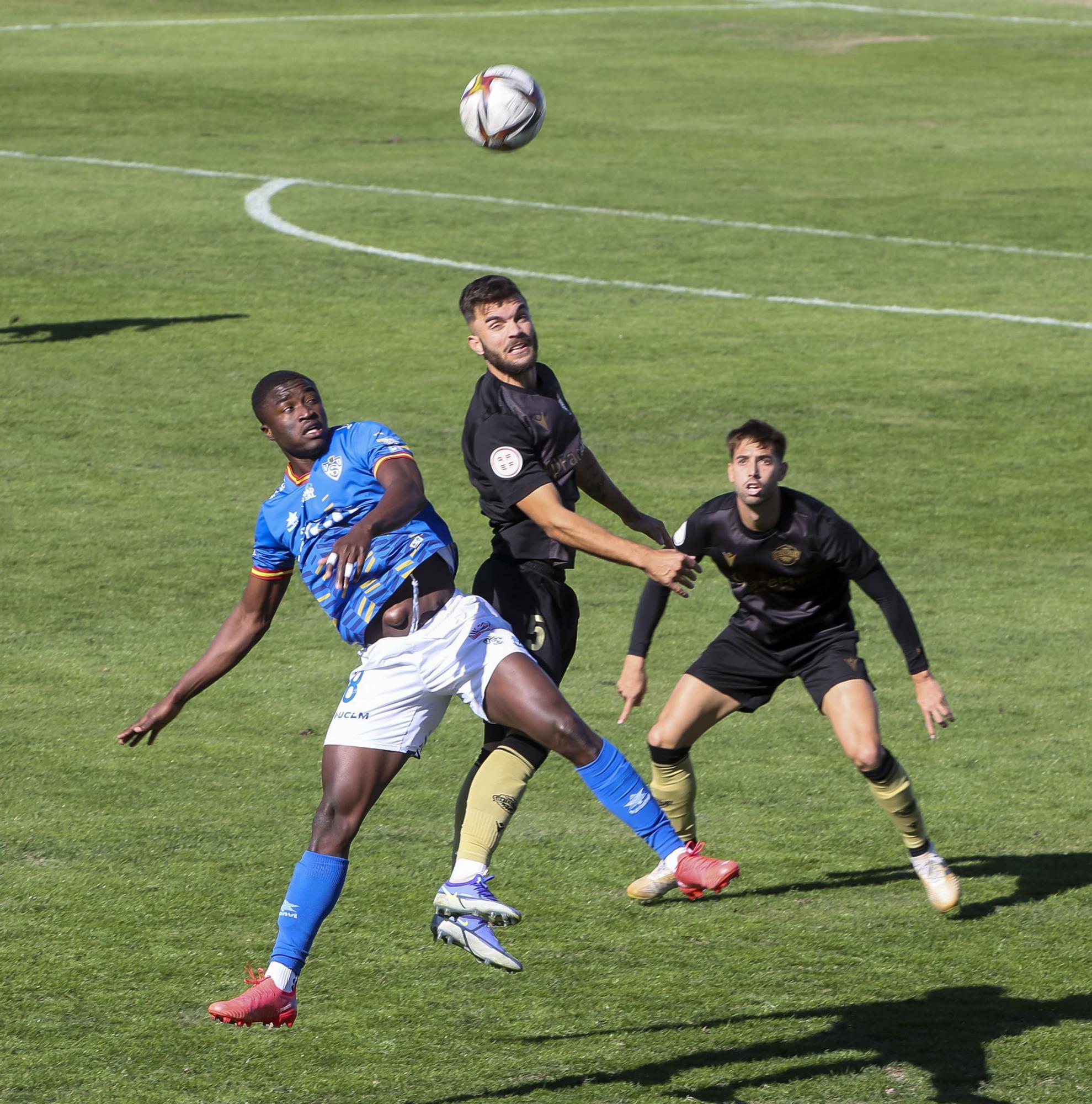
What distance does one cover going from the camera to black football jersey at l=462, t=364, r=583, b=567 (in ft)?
25.3

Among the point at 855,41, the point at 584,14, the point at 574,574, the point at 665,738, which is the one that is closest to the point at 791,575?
the point at 665,738

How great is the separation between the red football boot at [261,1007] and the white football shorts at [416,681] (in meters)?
0.95

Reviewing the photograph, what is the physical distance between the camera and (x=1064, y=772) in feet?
33.8

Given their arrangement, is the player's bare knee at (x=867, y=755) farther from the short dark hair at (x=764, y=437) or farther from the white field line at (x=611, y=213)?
the white field line at (x=611, y=213)

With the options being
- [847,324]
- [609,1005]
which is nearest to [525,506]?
[609,1005]

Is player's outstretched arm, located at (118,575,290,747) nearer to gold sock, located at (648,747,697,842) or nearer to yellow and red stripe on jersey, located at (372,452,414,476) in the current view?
yellow and red stripe on jersey, located at (372,452,414,476)

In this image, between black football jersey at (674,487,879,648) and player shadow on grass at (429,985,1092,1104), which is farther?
black football jersey at (674,487,879,648)

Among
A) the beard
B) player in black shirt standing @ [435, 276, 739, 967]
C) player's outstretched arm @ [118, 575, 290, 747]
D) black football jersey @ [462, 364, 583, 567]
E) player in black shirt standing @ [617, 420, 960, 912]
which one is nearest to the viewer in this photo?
player's outstretched arm @ [118, 575, 290, 747]

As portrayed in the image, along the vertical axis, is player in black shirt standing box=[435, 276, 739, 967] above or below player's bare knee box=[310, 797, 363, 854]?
above

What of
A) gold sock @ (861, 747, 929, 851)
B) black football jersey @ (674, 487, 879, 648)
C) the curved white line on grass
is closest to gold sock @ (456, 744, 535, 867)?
black football jersey @ (674, 487, 879, 648)

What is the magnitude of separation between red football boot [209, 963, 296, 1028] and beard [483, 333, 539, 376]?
9.25 feet

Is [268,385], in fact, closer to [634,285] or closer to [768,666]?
[768,666]

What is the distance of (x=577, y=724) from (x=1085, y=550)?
8841 millimetres

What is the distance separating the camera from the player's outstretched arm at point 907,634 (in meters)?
8.23
